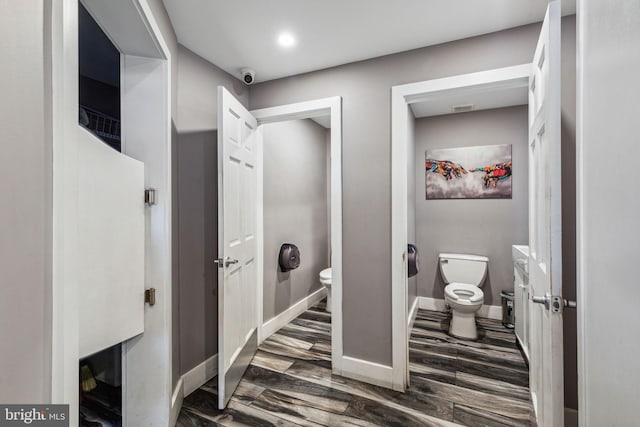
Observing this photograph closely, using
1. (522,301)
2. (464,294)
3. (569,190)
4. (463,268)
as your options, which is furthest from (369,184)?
(463,268)

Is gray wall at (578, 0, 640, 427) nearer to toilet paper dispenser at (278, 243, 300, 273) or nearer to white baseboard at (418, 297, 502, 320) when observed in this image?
toilet paper dispenser at (278, 243, 300, 273)

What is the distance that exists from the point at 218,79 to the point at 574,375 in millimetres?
3014

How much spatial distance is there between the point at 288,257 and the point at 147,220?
167 cm

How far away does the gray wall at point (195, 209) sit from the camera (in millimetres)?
1857

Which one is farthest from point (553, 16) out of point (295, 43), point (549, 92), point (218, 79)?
point (218, 79)

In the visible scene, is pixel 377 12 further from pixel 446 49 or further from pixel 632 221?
pixel 632 221

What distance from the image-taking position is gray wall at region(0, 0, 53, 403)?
497 millimetres

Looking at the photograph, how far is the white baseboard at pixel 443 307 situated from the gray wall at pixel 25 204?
3489 mm

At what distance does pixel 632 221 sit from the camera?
0.53 m

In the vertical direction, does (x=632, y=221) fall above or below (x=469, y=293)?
above

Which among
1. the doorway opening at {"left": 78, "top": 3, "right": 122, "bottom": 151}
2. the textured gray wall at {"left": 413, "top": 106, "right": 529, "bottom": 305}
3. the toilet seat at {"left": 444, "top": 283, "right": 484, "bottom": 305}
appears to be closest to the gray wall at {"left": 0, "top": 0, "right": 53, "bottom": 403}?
the doorway opening at {"left": 78, "top": 3, "right": 122, "bottom": 151}

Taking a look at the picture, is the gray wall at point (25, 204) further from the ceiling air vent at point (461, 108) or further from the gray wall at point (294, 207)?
the ceiling air vent at point (461, 108)

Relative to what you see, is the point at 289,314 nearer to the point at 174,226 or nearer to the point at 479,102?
the point at 174,226

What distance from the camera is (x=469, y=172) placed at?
3.25 m
